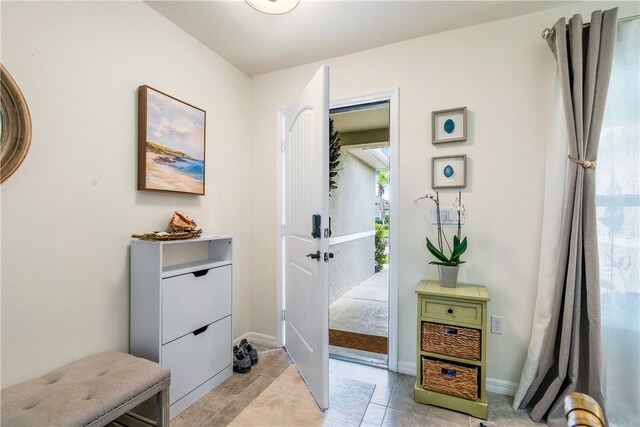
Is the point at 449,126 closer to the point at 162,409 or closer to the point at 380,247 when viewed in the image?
the point at 162,409

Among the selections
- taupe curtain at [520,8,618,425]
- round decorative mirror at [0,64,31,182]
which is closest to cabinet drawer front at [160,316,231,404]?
round decorative mirror at [0,64,31,182]

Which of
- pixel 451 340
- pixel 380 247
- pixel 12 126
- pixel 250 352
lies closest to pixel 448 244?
pixel 451 340

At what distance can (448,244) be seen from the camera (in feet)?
6.92

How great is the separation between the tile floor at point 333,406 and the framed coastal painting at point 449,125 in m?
1.71

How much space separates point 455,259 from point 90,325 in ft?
6.98

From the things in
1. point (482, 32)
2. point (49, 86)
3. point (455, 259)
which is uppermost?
point (482, 32)

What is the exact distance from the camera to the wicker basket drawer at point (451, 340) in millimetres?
1741

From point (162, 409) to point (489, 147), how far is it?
2.41 metres

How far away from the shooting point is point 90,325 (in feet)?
5.20

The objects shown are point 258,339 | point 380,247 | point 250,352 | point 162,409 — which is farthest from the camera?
point 380,247

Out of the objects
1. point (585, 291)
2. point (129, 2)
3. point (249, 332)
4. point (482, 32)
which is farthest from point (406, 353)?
point (129, 2)

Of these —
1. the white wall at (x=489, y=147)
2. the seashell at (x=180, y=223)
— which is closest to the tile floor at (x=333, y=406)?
the white wall at (x=489, y=147)

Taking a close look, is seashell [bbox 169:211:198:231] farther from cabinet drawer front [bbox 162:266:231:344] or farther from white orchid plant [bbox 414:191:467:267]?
white orchid plant [bbox 414:191:467:267]

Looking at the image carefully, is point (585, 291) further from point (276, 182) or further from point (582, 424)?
point (276, 182)
